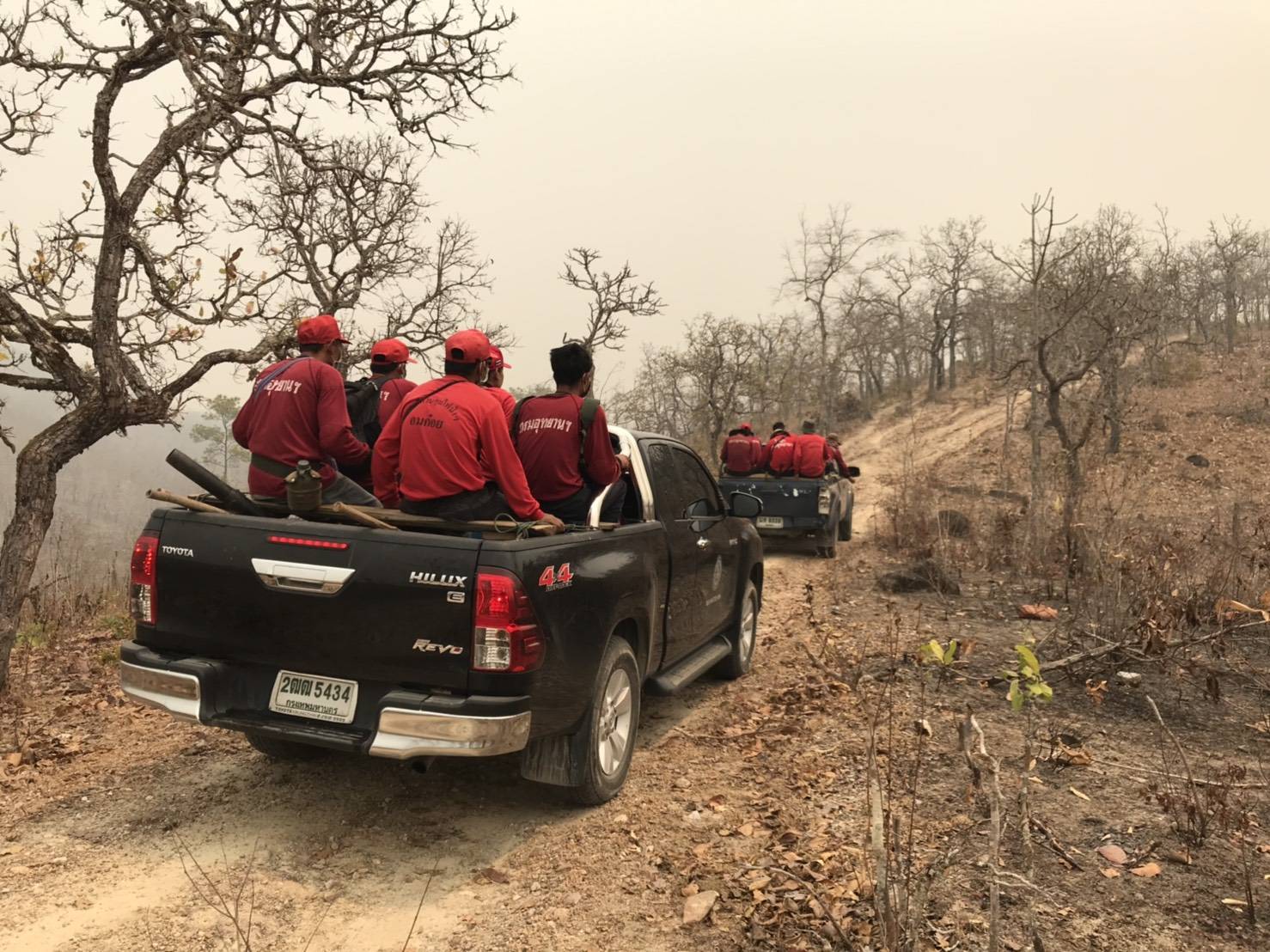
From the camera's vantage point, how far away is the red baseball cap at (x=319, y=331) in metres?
4.85

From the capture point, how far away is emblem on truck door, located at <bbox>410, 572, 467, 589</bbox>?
342 cm

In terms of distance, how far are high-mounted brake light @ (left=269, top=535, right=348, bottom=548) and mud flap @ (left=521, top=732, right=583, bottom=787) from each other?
1304 mm

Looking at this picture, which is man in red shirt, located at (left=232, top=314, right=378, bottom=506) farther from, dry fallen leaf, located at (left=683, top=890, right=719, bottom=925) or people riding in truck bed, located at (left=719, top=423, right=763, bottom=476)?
people riding in truck bed, located at (left=719, top=423, right=763, bottom=476)

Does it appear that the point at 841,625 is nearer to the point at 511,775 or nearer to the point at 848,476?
the point at 511,775

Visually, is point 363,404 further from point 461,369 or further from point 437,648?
point 437,648

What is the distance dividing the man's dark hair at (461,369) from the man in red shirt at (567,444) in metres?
0.55

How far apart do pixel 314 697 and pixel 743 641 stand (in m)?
3.88

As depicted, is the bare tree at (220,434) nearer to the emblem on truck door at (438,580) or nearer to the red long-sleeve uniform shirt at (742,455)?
the red long-sleeve uniform shirt at (742,455)

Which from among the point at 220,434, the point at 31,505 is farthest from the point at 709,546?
the point at 220,434

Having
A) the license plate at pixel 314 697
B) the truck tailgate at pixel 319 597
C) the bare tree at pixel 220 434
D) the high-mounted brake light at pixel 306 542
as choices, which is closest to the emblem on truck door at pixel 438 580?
the truck tailgate at pixel 319 597

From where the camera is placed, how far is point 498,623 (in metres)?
3.39

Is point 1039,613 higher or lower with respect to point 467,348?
lower

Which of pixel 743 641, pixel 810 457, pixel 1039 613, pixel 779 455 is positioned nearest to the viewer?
pixel 743 641

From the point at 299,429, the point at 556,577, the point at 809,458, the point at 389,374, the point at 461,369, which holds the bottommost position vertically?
the point at 556,577
